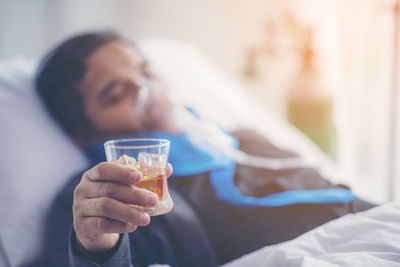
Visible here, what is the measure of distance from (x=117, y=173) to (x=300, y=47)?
208 centimetres

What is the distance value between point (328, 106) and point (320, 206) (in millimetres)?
1323

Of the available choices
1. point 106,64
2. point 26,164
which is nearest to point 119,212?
point 26,164

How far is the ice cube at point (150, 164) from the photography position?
521 mm

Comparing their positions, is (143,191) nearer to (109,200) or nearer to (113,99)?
(109,200)

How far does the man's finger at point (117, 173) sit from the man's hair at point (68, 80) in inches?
27.4

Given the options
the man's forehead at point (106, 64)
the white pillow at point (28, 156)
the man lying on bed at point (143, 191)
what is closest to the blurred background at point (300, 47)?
the white pillow at point (28, 156)

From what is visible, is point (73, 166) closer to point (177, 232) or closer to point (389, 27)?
point (177, 232)

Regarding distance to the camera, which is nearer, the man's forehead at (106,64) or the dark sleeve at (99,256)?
the dark sleeve at (99,256)

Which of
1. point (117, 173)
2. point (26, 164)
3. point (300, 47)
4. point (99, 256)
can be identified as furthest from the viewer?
point (300, 47)

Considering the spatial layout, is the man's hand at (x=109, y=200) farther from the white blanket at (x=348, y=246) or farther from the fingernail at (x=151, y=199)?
the white blanket at (x=348, y=246)

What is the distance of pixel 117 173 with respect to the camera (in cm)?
49

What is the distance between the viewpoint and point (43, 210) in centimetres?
96

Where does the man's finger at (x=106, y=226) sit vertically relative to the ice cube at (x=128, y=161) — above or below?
below

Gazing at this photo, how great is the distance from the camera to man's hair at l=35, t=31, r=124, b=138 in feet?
3.73
